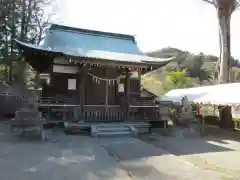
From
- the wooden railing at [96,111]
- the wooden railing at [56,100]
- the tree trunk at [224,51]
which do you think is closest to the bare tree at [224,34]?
the tree trunk at [224,51]

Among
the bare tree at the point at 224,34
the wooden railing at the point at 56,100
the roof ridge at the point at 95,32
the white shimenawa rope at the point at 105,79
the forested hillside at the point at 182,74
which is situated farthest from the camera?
the forested hillside at the point at 182,74

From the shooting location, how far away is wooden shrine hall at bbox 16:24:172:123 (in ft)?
37.3

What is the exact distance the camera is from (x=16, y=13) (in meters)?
18.1

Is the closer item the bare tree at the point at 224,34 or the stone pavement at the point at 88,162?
the stone pavement at the point at 88,162

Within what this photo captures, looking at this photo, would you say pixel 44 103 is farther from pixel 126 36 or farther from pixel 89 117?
pixel 126 36

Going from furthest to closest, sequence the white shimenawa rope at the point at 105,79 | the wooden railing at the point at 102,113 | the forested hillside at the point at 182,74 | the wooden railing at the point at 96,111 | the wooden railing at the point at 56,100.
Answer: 1. the forested hillside at the point at 182,74
2. the white shimenawa rope at the point at 105,79
3. the wooden railing at the point at 102,113
4. the wooden railing at the point at 56,100
5. the wooden railing at the point at 96,111

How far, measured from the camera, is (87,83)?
13102 mm

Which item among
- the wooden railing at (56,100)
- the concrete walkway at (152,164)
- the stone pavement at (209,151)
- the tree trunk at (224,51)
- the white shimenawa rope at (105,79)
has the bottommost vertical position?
the stone pavement at (209,151)

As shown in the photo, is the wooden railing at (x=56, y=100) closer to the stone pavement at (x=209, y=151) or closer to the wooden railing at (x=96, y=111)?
the wooden railing at (x=96, y=111)

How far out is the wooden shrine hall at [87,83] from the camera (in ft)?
37.3

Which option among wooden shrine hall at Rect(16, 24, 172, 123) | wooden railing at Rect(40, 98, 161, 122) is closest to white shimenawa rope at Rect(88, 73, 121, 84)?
wooden shrine hall at Rect(16, 24, 172, 123)

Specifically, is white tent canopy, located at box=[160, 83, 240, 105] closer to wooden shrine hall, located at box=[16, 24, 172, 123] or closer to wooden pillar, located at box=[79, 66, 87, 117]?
wooden shrine hall, located at box=[16, 24, 172, 123]

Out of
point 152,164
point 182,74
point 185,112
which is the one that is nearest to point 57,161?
point 152,164

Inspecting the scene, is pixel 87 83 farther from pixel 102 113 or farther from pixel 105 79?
pixel 102 113
